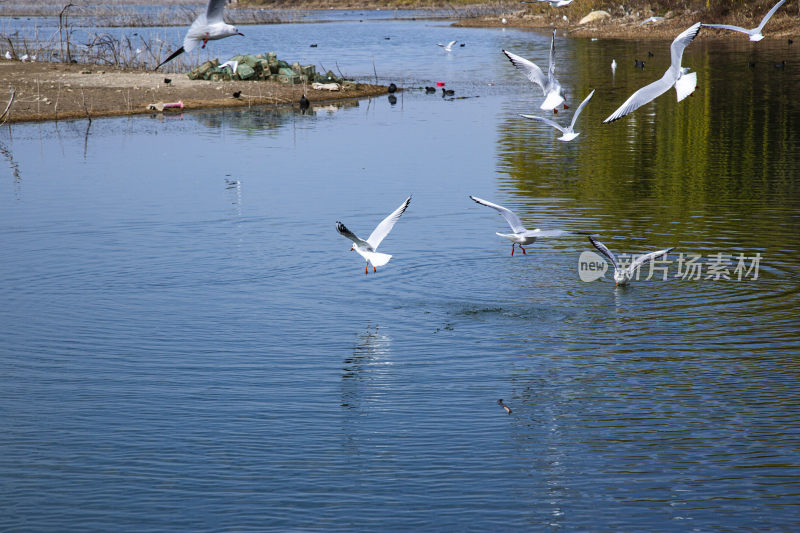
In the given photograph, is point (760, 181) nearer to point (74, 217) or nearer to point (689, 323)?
point (689, 323)

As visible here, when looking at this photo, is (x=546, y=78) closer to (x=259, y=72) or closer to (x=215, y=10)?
(x=215, y=10)

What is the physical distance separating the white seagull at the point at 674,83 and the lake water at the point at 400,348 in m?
2.73

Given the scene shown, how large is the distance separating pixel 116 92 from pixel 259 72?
6989 mm

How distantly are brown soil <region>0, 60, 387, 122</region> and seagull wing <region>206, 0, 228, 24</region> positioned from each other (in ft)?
82.0

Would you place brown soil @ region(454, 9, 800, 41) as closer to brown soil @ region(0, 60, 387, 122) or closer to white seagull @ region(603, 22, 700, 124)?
brown soil @ region(0, 60, 387, 122)

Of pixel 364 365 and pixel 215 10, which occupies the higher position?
pixel 215 10

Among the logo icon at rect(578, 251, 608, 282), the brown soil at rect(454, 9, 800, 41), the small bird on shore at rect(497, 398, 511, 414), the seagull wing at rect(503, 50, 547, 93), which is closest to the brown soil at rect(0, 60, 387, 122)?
the seagull wing at rect(503, 50, 547, 93)

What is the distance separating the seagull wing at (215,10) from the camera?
13.6 metres

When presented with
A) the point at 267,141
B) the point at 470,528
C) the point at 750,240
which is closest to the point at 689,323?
the point at 750,240

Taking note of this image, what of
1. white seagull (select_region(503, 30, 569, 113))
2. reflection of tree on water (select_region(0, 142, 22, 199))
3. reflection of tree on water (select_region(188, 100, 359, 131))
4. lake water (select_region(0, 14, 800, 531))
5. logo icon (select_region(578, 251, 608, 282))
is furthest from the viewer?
reflection of tree on water (select_region(188, 100, 359, 131))

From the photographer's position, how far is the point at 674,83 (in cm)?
1327

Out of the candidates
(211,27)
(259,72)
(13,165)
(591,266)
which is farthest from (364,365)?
(259,72)

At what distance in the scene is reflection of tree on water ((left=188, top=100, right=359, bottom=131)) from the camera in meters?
35.4

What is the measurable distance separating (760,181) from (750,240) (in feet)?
18.9
